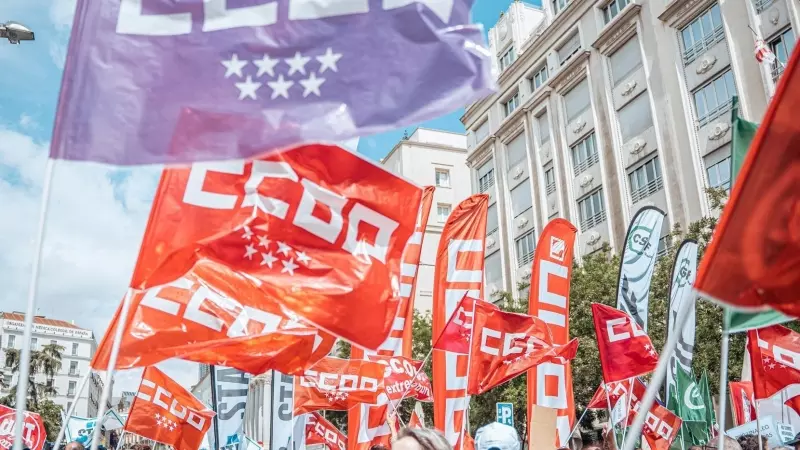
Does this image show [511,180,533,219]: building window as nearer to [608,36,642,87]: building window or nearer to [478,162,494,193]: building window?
[478,162,494,193]: building window

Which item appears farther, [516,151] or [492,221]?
[492,221]

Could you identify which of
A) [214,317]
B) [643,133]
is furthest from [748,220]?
[643,133]

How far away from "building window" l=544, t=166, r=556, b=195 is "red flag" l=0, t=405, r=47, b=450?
27.0 meters

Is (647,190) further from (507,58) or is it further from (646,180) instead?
(507,58)

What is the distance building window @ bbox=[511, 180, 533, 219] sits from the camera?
3828 cm

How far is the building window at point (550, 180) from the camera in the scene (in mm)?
36228

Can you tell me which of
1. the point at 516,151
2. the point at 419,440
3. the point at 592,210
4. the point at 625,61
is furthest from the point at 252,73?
the point at 516,151

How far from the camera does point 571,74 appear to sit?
35.6 m

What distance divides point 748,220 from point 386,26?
181cm

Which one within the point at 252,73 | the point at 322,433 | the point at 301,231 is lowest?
the point at 322,433

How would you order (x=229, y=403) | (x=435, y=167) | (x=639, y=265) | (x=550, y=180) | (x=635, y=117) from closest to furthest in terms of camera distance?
1. (x=229, y=403)
2. (x=639, y=265)
3. (x=635, y=117)
4. (x=550, y=180)
5. (x=435, y=167)

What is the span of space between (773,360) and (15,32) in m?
9.86

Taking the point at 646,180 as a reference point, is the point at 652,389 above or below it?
below

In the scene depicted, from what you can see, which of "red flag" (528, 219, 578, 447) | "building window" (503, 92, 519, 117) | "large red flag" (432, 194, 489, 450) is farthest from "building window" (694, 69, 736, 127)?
"large red flag" (432, 194, 489, 450)
